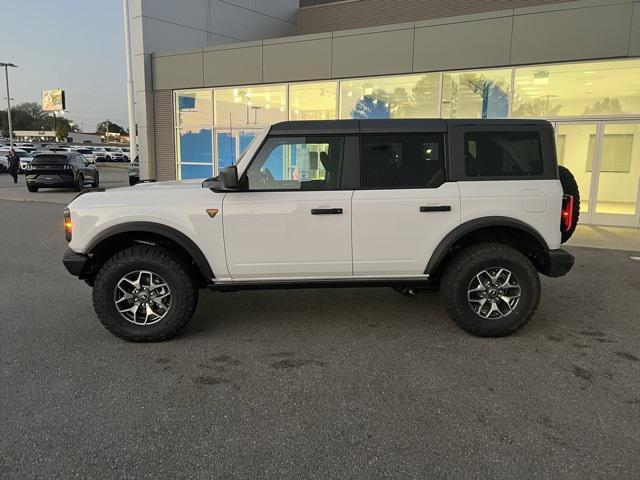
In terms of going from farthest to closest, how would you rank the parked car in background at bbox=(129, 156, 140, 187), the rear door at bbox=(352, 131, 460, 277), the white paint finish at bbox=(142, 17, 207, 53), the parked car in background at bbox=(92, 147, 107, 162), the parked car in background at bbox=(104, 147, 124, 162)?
the parked car in background at bbox=(104, 147, 124, 162)
the parked car in background at bbox=(92, 147, 107, 162)
the parked car in background at bbox=(129, 156, 140, 187)
the white paint finish at bbox=(142, 17, 207, 53)
the rear door at bbox=(352, 131, 460, 277)

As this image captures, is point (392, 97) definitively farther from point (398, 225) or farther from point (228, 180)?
point (228, 180)

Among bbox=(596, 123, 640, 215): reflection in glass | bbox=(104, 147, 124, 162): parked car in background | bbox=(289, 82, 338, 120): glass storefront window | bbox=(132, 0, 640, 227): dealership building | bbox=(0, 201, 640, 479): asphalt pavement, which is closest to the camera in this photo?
bbox=(0, 201, 640, 479): asphalt pavement

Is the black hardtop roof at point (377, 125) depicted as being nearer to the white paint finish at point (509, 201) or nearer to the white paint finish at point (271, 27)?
the white paint finish at point (509, 201)

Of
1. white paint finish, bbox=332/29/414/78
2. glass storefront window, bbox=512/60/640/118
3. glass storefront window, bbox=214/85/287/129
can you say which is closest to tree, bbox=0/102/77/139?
glass storefront window, bbox=214/85/287/129

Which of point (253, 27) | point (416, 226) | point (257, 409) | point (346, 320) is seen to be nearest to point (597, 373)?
point (416, 226)

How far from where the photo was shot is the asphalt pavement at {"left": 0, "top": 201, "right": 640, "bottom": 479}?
2691 millimetres

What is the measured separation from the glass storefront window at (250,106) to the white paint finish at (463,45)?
4279 mm

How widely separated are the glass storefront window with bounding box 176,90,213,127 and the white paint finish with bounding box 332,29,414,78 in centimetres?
467

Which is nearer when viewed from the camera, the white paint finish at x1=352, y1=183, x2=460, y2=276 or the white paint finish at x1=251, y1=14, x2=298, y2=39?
the white paint finish at x1=352, y1=183, x2=460, y2=276

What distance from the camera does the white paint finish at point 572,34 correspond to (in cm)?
1045

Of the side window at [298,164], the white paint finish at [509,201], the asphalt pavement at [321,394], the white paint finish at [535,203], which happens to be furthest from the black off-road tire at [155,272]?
the white paint finish at [535,203]

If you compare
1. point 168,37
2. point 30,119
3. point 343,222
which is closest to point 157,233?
point 343,222

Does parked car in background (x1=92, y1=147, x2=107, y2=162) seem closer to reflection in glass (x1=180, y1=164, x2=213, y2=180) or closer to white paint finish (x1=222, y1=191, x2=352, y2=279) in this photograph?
reflection in glass (x1=180, y1=164, x2=213, y2=180)

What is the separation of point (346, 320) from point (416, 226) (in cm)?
124
